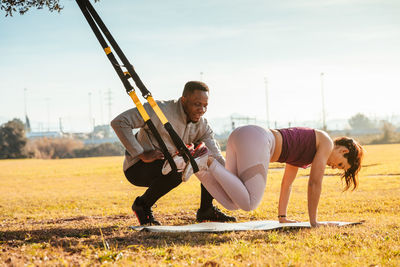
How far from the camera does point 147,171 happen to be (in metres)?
6.82

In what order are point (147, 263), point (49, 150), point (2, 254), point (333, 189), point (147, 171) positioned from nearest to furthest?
point (147, 263) → point (2, 254) → point (147, 171) → point (333, 189) → point (49, 150)

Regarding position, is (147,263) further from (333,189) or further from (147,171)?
(333,189)

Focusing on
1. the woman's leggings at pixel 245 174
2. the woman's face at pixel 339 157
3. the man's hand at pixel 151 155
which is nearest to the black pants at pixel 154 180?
the man's hand at pixel 151 155

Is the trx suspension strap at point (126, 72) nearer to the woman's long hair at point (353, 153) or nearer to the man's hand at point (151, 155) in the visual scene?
the man's hand at point (151, 155)

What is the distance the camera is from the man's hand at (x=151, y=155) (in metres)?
6.38

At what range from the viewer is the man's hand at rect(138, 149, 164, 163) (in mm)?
6383

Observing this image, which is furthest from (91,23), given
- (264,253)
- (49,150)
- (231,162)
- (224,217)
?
(49,150)

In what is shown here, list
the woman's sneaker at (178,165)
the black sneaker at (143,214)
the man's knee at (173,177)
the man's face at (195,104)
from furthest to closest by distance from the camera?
the man's knee at (173,177) < the black sneaker at (143,214) < the man's face at (195,104) < the woman's sneaker at (178,165)

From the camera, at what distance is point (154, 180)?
6699 mm

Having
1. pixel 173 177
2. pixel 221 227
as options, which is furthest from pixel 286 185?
pixel 173 177

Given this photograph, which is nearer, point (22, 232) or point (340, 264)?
point (340, 264)

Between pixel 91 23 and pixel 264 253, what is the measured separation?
156 inches

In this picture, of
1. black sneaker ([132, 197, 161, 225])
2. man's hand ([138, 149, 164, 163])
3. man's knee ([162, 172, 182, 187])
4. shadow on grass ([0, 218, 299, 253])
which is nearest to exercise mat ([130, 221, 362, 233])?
shadow on grass ([0, 218, 299, 253])

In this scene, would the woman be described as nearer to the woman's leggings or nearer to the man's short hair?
the woman's leggings
